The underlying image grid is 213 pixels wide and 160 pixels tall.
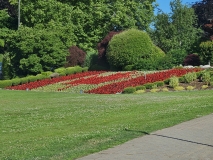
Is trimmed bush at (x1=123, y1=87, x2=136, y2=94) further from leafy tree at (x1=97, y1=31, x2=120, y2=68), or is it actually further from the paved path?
leafy tree at (x1=97, y1=31, x2=120, y2=68)

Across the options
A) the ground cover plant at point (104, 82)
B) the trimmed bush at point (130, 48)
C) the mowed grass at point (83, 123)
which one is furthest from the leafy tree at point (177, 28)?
the mowed grass at point (83, 123)

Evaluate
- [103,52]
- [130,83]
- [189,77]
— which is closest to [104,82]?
[130,83]

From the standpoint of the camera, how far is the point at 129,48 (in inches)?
1540

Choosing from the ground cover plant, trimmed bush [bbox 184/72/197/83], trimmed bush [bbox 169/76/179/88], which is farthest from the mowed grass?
the ground cover plant

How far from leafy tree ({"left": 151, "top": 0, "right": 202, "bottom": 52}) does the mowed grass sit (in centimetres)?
2773

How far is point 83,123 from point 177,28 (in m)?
35.1

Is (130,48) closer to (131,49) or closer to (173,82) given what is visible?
(131,49)

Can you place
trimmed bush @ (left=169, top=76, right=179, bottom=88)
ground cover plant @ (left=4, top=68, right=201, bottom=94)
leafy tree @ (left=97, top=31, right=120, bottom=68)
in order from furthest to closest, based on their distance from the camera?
leafy tree @ (left=97, top=31, right=120, bottom=68) < ground cover plant @ (left=4, top=68, right=201, bottom=94) < trimmed bush @ (left=169, top=76, right=179, bottom=88)

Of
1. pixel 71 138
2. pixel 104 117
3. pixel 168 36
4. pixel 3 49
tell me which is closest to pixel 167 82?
pixel 104 117

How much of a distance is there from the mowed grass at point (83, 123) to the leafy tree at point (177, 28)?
91.0ft

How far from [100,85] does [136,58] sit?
32.1 ft

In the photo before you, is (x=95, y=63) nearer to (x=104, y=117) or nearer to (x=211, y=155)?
(x=104, y=117)

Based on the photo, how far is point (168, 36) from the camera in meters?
48.3

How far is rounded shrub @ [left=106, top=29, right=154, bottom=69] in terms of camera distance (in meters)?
39.1
